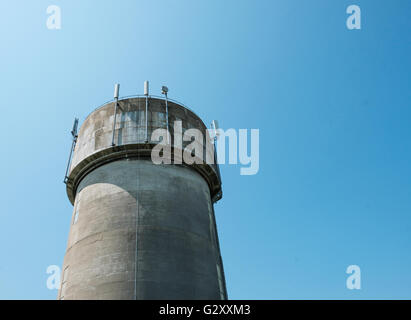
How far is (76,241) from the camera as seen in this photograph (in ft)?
46.2

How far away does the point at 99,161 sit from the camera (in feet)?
52.1

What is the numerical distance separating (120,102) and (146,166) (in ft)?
12.9

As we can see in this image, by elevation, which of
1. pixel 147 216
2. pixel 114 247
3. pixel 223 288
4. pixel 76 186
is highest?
pixel 76 186

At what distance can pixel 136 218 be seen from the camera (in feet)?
44.9

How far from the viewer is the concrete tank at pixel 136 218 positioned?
12.5 m

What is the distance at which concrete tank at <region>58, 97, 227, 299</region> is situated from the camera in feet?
41.0

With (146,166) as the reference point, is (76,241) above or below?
below
